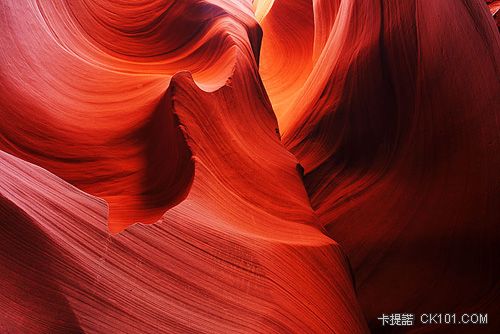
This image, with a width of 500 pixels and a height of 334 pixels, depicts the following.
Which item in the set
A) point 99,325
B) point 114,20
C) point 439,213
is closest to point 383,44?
point 439,213

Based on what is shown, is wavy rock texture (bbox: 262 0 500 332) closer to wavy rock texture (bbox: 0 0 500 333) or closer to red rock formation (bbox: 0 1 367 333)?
wavy rock texture (bbox: 0 0 500 333)

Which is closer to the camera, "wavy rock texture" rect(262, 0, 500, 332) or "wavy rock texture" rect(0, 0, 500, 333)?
"wavy rock texture" rect(0, 0, 500, 333)

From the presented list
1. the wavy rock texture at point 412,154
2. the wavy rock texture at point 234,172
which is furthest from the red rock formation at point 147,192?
the wavy rock texture at point 412,154

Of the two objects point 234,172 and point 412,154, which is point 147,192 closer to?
point 234,172

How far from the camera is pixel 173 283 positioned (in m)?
1.27

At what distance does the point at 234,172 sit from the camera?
181 cm

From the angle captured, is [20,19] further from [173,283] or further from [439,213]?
[439,213]

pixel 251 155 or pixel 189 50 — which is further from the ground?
pixel 189 50

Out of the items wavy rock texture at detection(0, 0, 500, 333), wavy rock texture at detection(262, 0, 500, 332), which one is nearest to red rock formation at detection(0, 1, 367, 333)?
wavy rock texture at detection(0, 0, 500, 333)

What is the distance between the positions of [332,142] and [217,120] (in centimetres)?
63

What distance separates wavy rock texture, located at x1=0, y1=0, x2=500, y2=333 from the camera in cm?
118

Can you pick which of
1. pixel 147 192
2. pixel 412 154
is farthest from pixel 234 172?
pixel 412 154

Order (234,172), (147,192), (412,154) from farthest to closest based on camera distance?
(412,154), (234,172), (147,192)

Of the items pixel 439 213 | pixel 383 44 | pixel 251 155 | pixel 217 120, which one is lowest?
pixel 439 213
